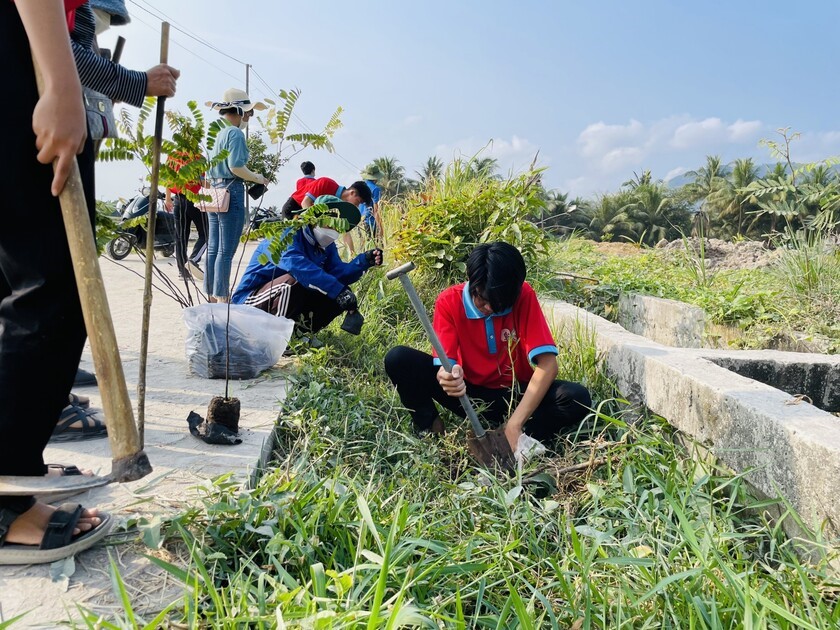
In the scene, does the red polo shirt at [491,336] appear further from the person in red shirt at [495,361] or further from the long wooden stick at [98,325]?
the long wooden stick at [98,325]

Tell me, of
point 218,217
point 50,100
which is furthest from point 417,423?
point 218,217

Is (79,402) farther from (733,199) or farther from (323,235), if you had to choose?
(733,199)

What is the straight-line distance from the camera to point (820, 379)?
2.61 m

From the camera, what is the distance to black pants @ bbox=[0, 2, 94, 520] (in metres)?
1.35

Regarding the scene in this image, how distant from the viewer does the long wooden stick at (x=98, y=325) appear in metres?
1.35

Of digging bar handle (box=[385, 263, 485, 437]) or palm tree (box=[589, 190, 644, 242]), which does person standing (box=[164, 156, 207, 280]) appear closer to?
digging bar handle (box=[385, 263, 485, 437])

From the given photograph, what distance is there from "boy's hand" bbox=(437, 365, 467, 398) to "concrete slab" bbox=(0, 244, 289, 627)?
72 centimetres

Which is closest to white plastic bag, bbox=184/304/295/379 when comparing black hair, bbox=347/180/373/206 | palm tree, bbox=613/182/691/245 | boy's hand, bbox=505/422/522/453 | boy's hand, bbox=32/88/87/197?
boy's hand, bbox=505/422/522/453

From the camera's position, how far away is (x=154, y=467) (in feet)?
6.73

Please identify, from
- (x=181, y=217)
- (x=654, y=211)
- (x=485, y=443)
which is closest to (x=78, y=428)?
(x=485, y=443)

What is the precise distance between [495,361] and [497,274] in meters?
0.50

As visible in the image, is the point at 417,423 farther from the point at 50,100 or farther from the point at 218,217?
the point at 218,217

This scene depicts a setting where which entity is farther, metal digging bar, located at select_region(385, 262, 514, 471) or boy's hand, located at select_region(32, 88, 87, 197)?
metal digging bar, located at select_region(385, 262, 514, 471)

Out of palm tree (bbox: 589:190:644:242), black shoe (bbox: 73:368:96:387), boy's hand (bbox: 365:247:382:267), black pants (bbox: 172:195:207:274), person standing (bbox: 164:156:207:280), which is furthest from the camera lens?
palm tree (bbox: 589:190:644:242)
